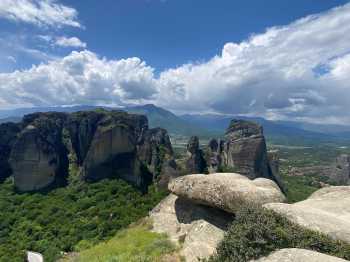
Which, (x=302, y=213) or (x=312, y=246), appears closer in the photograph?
(x=312, y=246)

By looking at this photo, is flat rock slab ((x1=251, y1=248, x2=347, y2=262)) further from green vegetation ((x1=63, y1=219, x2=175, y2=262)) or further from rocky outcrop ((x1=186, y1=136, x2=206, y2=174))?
rocky outcrop ((x1=186, y1=136, x2=206, y2=174))

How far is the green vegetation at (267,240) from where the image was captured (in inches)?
400

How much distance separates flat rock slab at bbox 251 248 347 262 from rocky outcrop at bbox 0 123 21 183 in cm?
9408

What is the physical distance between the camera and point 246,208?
12.4 m

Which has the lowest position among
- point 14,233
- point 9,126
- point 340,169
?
point 340,169

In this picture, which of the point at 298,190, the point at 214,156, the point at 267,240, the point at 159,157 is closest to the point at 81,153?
the point at 159,157

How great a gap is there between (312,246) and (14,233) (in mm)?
64887

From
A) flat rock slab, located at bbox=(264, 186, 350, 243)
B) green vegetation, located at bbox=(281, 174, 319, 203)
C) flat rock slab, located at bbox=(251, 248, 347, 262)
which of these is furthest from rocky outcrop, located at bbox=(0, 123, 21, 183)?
flat rock slab, located at bbox=(251, 248, 347, 262)

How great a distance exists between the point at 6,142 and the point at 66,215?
131 ft

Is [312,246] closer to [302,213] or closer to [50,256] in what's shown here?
[302,213]

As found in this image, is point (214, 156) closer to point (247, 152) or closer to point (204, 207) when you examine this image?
point (247, 152)

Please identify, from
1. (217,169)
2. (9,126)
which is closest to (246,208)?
(217,169)

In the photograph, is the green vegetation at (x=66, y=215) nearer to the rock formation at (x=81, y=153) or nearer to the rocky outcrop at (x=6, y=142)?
the rock formation at (x=81, y=153)

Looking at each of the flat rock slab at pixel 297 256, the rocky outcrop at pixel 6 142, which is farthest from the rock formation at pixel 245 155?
the flat rock slab at pixel 297 256
